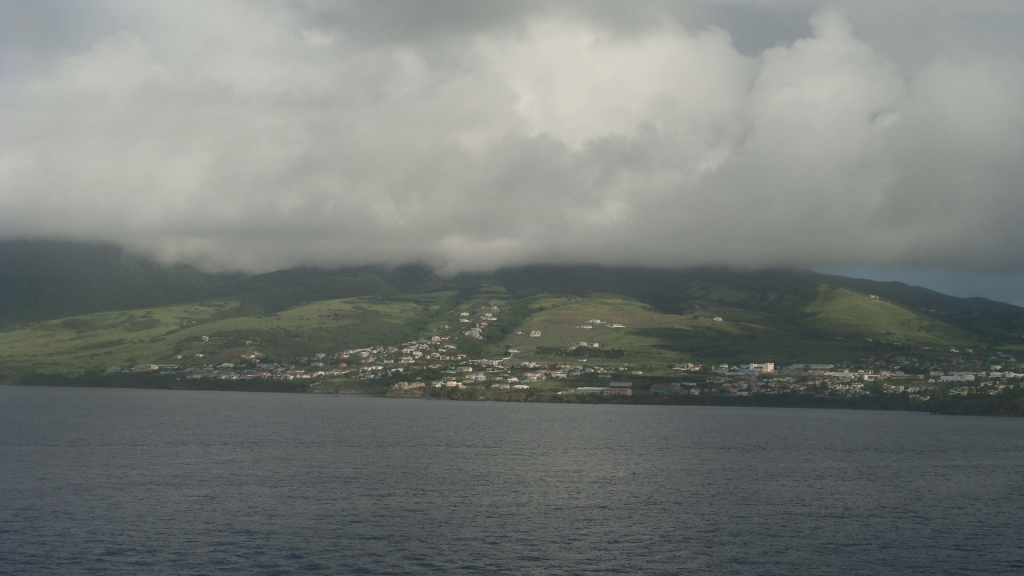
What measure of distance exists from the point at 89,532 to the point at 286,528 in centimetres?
1154

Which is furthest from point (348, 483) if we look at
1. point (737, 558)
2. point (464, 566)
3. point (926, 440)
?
point (926, 440)

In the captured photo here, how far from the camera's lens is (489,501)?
62.7 meters

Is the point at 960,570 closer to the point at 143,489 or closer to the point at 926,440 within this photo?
the point at 143,489

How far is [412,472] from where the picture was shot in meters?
76.2

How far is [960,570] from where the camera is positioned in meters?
46.3

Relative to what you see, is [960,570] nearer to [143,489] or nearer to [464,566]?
[464,566]

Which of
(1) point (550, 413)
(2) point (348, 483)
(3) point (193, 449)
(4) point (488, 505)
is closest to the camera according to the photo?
(4) point (488, 505)

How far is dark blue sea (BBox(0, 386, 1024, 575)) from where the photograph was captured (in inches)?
1821

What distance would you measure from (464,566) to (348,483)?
88.5ft

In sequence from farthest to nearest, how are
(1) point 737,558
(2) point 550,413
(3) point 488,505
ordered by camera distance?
(2) point 550,413 < (3) point 488,505 < (1) point 737,558

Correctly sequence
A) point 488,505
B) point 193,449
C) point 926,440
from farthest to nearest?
1. point 926,440
2. point 193,449
3. point 488,505

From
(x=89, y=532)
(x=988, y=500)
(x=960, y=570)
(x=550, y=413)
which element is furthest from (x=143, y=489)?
(x=550, y=413)

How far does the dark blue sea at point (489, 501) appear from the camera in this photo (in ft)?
152

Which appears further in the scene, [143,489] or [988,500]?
[988,500]
